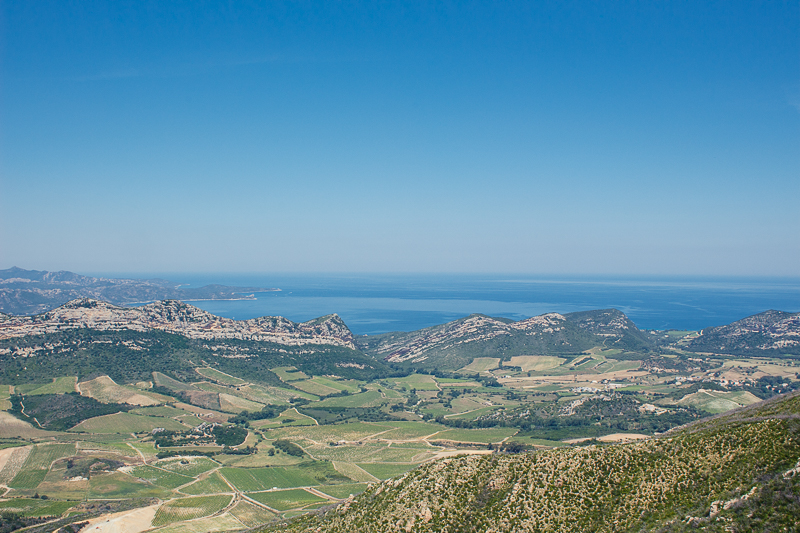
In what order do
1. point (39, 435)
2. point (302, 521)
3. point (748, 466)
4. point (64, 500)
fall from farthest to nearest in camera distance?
1. point (39, 435)
2. point (64, 500)
3. point (302, 521)
4. point (748, 466)

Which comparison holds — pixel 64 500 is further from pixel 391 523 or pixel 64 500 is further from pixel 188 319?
pixel 188 319

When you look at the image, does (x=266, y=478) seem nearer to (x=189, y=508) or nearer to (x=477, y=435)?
(x=189, y=508)

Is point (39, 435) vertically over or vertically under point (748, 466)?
under

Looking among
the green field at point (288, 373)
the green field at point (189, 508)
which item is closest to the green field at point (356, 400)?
the green field at point (288, 373)

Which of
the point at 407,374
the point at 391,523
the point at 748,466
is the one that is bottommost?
the point at 407,374

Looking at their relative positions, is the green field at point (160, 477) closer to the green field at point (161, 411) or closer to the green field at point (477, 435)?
the green field at point (161, 411)

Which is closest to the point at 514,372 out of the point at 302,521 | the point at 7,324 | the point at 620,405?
the point at 620,405

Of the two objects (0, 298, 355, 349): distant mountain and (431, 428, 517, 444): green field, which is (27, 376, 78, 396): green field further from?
(431, 428, 517, 444): green field

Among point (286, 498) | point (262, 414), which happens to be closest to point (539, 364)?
point (262, 414)
